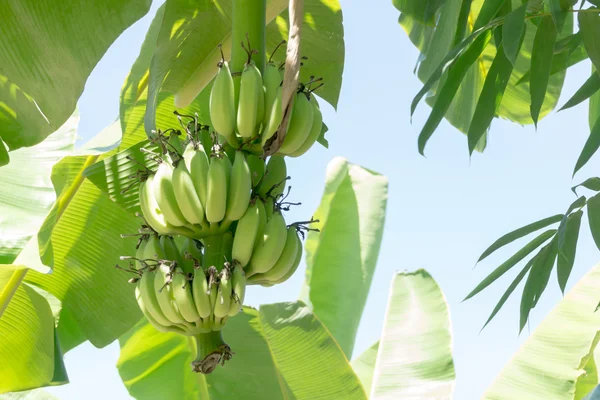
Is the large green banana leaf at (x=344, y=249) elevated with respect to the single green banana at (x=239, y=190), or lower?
lower

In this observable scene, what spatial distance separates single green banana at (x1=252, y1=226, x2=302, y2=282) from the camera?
1238 mm

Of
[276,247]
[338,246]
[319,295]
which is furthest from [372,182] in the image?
[276,247]

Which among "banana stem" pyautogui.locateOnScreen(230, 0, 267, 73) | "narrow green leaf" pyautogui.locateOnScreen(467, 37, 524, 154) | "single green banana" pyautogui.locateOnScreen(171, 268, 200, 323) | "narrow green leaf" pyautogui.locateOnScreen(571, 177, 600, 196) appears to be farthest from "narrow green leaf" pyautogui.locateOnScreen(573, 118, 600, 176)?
"single green banana" pyautogui.locateOnScreen(171, 268, 200, 323)

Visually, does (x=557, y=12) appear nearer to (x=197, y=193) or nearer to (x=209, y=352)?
(x=197, y=193)

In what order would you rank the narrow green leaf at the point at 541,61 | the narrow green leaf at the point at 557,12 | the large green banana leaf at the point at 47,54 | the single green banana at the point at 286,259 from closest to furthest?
the narrow green leaf at the point at 557,12, the narrow green leaf at the point at 541,61, the single green banana at the point at 286,259, the large green banana leaf at the point at 47,54

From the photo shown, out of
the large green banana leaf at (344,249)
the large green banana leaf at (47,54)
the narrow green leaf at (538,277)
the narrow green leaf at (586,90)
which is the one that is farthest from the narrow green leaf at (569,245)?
the large green banana leaf at (344,249)

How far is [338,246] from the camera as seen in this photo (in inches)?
98.0

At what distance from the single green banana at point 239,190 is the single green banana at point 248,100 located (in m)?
0.06

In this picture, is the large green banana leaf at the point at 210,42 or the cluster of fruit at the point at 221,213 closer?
the cluster of fruit at the point at 221,213

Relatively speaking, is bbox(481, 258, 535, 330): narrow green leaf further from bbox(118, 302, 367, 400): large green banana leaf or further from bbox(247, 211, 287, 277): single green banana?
bbox(118, 302, 367, 400): large green banana leaf

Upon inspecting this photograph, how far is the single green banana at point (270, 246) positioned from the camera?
1180mm

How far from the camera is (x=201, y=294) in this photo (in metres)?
1.12

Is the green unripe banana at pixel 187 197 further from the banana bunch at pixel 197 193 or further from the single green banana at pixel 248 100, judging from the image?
the single green banana at pixel 248 100

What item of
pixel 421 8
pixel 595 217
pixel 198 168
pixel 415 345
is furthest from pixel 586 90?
pixel 415 345
